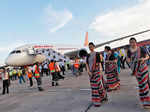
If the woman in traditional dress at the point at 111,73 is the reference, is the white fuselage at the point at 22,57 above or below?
above

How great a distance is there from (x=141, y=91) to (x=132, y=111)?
515mm

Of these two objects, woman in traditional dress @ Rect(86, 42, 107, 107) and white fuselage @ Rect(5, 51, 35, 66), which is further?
white fuselage @ Rect(5, 51, 35, 66)

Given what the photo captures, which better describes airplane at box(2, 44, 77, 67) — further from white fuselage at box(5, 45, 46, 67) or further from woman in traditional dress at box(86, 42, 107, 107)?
woman in traditional dress at box(86, 42, 107, 107)

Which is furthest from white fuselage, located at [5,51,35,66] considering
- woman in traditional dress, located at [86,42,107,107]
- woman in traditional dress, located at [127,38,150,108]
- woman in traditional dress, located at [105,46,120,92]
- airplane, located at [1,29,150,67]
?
woman in traditional dress, located at [127,38,150,108]

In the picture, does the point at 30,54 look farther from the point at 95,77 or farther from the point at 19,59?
the point at 95,77

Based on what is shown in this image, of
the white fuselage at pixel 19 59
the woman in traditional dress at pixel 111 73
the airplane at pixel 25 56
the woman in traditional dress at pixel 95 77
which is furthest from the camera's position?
the airplane at pixel 25 56

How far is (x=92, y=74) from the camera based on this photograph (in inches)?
175

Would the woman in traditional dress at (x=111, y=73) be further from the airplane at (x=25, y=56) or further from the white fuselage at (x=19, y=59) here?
the white fuselage at (x=19, y=59)

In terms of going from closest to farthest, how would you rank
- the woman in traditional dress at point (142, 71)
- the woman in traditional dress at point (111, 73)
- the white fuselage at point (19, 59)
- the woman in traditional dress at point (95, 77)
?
the woman in traditional dress at point (142, 71) → the woman in traditional dress at point (95, 77) → the woman in traditional dress at point (111, 73) → the white fuselage at point (19, 59)

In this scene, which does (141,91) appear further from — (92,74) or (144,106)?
(92,74)

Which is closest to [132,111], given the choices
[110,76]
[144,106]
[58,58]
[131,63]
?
[144,106]

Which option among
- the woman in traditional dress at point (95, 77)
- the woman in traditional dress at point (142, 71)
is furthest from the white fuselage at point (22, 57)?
the woman in traditional dress at point (142, 71)

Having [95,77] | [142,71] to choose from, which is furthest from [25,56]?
[142,71]

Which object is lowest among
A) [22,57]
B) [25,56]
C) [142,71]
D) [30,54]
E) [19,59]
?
[142,71]
